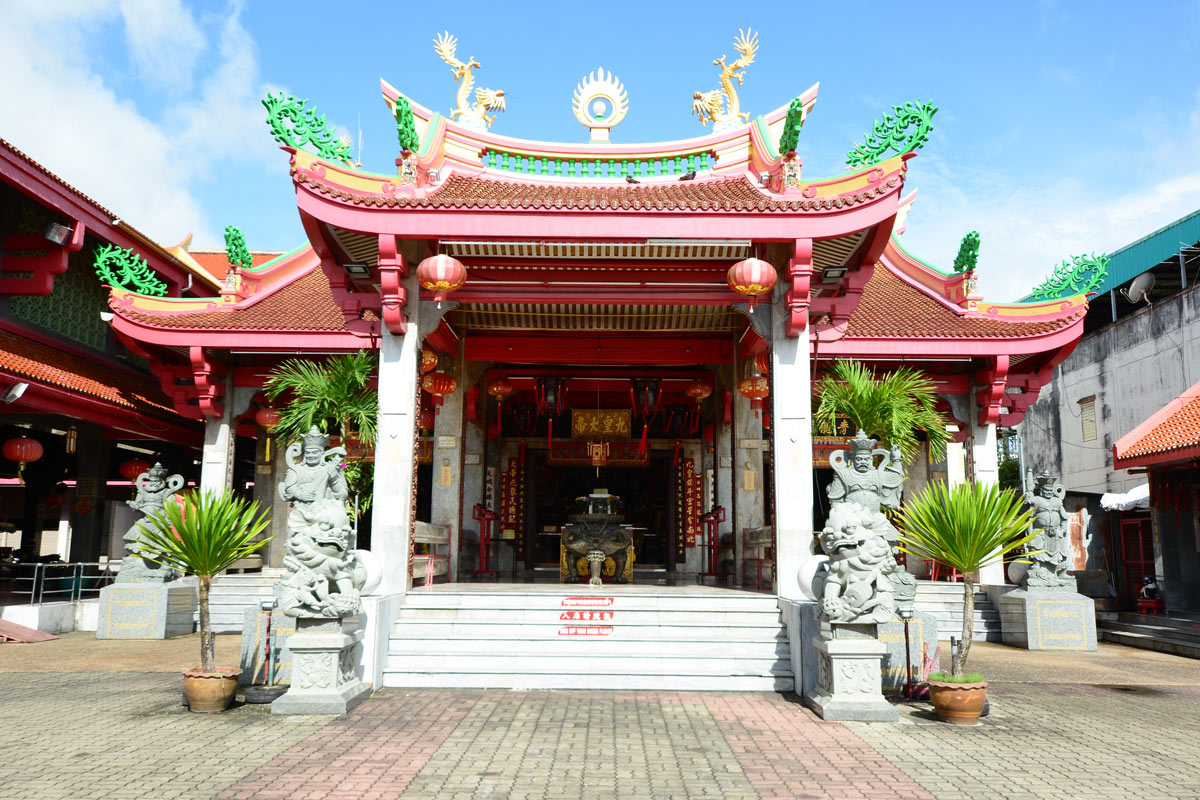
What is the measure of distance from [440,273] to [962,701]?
21.1 ft

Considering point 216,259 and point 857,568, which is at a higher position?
point 216,259

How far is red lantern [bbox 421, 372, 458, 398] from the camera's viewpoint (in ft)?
39.2

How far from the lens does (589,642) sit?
820cm

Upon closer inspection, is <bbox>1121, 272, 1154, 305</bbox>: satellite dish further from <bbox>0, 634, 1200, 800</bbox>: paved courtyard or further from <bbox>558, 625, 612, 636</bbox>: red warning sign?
<bbox>558, 625, 612, 636</bbox>: red warning sign

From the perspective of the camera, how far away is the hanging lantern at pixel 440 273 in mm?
8758

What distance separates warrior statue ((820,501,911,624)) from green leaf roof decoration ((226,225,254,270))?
1125 centimetres

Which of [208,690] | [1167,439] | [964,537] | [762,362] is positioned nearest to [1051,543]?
[1167,439]

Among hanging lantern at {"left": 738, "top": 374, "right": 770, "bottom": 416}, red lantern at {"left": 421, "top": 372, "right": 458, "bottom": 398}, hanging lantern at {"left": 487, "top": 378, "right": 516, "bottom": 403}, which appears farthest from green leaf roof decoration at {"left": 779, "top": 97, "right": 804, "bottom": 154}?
hanging lantern at {"left": 487, "top": 378, "right": 516, "bottom": 403}

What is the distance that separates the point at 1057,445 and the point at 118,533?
95.1 ft

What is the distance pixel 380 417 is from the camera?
883 centimetres

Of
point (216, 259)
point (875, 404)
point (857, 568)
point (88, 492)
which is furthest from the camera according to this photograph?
point (216, 259)

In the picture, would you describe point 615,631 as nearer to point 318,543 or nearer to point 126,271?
point 318,543

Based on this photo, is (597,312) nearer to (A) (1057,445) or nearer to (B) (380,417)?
(B) (380,417)

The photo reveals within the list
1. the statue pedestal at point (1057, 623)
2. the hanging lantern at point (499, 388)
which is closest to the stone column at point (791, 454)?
the statue pedestal at point (1057, 623)
